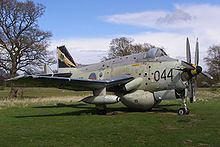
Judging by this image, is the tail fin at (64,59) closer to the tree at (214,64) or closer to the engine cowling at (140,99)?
the engine cowling at (140,99)

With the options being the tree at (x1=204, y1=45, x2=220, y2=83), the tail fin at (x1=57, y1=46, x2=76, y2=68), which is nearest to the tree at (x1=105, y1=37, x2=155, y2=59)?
the tree at (x1=204, y1=45, x2=220, y2=83)

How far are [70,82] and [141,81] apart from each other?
180 inches

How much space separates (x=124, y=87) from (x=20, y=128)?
9255 mm

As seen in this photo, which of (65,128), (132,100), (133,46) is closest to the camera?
(65,128)

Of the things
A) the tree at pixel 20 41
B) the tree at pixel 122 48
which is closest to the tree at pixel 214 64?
the tree at pixel 122 48

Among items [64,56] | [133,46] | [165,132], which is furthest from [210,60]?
[165,132]

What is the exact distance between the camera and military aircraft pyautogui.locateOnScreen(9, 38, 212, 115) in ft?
63.2

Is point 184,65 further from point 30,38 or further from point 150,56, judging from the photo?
point 30,38

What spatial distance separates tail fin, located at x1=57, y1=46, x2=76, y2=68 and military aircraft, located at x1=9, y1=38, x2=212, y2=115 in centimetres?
620

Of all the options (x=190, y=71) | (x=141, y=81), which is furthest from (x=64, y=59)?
(x=190, y=71)

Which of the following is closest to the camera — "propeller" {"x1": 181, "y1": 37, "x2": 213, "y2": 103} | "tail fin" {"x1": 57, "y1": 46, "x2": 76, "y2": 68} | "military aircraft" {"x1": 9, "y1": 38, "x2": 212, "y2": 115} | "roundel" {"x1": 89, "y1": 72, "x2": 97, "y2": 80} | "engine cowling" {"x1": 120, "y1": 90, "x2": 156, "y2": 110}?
"propeller" {"x1": 181, "y1": 37, "x2": 213, "y2": 103}

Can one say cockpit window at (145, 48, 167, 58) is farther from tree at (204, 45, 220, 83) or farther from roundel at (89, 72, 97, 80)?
tree at (204, 45, 220, 83)

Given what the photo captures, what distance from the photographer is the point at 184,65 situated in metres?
19.1

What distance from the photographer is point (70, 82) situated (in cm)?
1998
